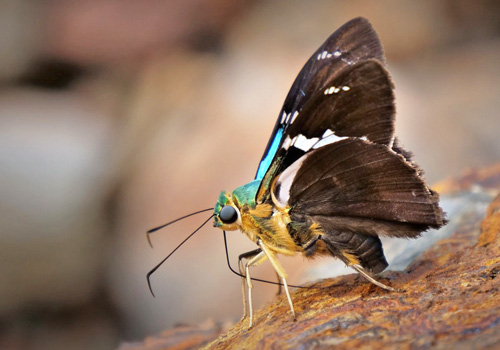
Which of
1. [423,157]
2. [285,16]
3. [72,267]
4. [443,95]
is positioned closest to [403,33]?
[443,95]

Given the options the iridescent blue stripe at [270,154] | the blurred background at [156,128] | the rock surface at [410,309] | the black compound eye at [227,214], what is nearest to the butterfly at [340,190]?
the black compound eye at [227,214]

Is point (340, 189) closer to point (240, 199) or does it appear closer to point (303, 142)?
point (303, 142)

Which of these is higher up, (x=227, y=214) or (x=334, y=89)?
(x=334, y=89)

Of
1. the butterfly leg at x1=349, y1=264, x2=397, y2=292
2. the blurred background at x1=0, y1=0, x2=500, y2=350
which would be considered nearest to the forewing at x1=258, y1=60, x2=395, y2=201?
the butterfly leg at x1=349, y1=264, x2=397, y2=292

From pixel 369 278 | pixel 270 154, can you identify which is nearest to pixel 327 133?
pixel 270 154

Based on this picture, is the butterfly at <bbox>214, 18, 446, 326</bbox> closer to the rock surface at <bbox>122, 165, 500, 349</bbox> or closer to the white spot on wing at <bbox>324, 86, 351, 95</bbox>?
the white spot on wing at <bbox>324, 86, 351, 95</bbox>

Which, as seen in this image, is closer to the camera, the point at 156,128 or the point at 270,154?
the point at 270,154

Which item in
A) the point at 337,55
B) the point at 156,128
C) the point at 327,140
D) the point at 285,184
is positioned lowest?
the point at 285,184

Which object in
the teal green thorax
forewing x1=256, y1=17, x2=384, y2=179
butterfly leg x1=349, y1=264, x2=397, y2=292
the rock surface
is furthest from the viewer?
forewing x1=256, y1=17, x2=384, y2=179
